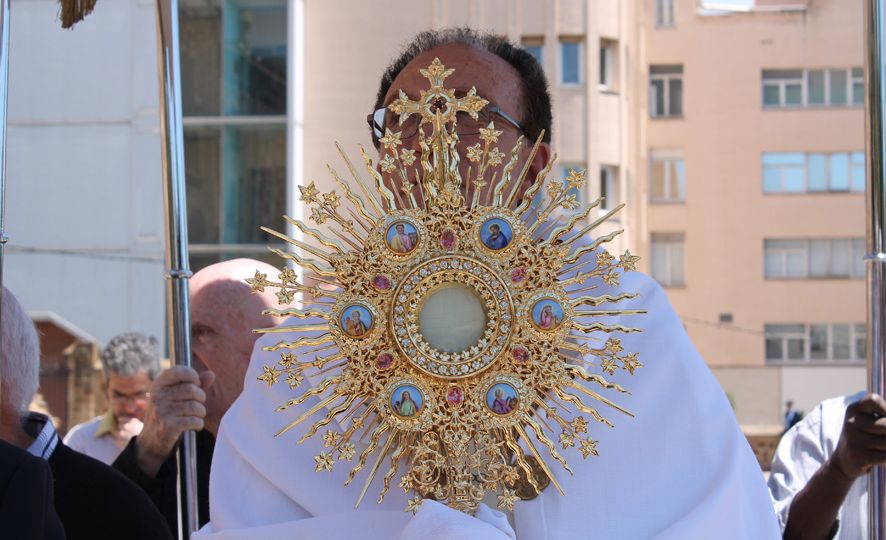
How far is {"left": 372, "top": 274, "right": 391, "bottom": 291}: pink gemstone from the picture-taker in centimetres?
203

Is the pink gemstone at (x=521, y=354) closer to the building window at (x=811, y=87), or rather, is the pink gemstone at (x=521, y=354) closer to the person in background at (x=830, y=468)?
the person in background at (x=830, y=468)

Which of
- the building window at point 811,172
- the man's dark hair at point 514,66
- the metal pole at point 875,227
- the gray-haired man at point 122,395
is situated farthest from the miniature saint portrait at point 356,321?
the building window at point 811,172

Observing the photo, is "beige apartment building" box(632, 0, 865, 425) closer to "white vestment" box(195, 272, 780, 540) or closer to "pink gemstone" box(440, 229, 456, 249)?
"white vestment" box(195, 272, 780, 540)

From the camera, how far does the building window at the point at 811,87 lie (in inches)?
987

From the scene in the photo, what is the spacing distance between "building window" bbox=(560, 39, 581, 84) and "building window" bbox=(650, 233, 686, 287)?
700 cm

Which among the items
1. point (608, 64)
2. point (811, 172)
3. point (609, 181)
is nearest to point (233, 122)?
point (609, 181)

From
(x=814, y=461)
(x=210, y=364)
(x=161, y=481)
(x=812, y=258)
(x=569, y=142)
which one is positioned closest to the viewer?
(x=161, y=481)

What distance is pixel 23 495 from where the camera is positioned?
1.89m

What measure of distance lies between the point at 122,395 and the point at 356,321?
3.52 metres

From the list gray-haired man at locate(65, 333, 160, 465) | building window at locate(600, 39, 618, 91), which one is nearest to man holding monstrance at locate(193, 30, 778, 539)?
gray-haired man at locate(65, 333, 160, 465)

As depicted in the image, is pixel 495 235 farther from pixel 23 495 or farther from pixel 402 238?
pixel 23 495

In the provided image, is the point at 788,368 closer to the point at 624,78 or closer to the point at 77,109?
the point at 624,78

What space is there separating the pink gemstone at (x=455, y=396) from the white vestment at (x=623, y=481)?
0.56 ft

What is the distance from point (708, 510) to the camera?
6.76 ft
